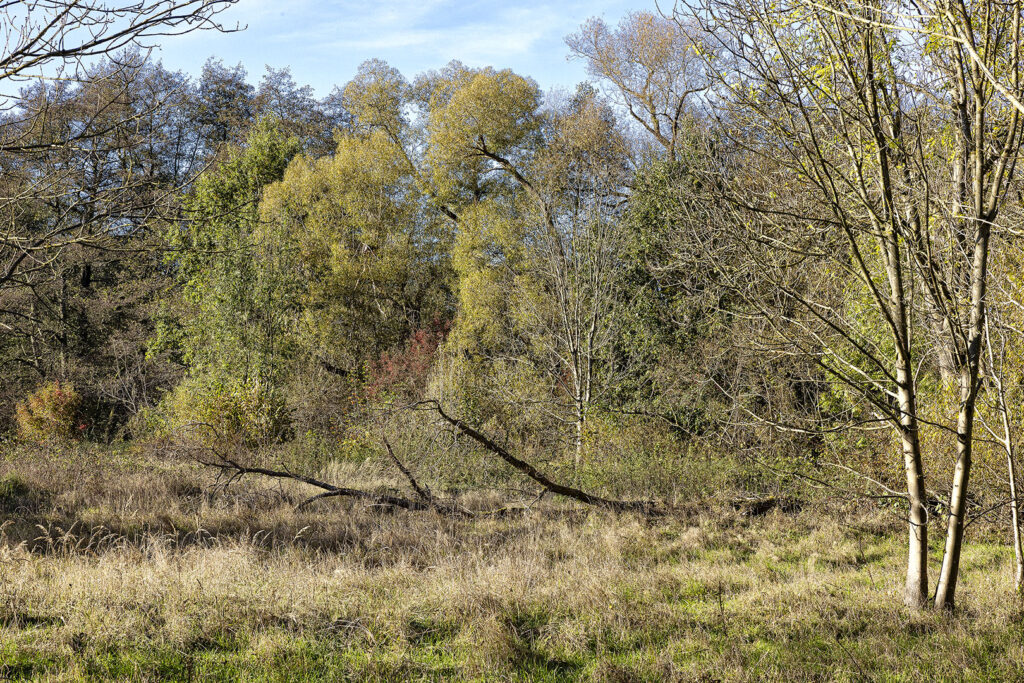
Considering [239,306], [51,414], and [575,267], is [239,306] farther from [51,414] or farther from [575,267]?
[575,267]

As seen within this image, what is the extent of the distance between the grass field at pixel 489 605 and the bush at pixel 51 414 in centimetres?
1068

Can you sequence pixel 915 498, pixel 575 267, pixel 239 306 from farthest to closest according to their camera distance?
pixel 239 306 → pixel 575 267 → pixel 915 498

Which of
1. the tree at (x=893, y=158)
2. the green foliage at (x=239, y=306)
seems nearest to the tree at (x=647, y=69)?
the green foliage at (x=239, y=306)

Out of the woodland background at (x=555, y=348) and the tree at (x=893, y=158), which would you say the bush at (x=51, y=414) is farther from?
the tree at (x=893, y=158)

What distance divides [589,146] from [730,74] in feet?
54.7

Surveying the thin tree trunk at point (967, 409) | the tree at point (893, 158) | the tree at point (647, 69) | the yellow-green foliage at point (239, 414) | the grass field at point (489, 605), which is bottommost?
the grass field at point (489, 605)

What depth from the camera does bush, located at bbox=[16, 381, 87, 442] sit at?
18016mm

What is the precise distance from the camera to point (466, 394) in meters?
14.2

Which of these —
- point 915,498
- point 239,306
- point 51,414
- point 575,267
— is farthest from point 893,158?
point 51,414

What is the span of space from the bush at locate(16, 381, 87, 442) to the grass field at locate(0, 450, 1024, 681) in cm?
1068

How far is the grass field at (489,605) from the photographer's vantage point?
441 cm

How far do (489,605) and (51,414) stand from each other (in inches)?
687

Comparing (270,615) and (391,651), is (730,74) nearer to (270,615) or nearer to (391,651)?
(391,651)

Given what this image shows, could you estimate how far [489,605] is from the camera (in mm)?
5375
